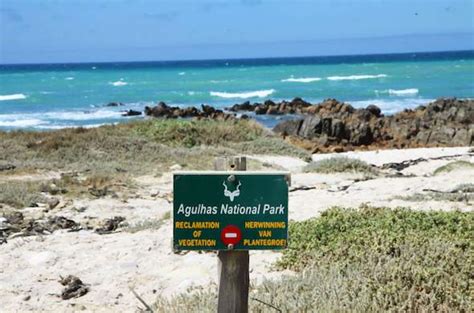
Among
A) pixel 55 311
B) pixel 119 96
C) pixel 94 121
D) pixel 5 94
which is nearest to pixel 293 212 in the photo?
pixel 55 311

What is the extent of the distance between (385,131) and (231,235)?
83.9 feet

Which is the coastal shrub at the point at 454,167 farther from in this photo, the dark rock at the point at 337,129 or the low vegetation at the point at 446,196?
the dark rock at the point at 337,129

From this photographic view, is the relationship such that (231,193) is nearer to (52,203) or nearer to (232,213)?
(232,213)

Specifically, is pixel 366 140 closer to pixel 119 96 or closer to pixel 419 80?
pixel 119 96

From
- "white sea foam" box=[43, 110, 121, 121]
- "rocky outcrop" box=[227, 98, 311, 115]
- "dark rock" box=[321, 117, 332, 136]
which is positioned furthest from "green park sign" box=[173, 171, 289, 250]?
"white sea foam" box=[43, 110, 121, 121]

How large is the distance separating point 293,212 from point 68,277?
12.1 ft

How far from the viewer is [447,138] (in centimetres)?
2728

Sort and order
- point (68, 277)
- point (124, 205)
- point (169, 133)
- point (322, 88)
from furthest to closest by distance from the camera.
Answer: point (322, 88) < point (169, 133) < point (124, 205) < point (68, 277)

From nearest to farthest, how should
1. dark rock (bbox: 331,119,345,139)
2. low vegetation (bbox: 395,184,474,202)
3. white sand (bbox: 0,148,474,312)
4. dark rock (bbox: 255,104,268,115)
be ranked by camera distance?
white sand (bbox: 0,148,474,312)
low vegetation (bbox: 395,184,474,202)
dark rock (bbox: 331,119,345,139)
dark rock (bbox: 255,104,268,115)

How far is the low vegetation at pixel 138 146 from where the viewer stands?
17019 mm

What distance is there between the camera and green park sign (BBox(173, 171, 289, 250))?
4.25 meters

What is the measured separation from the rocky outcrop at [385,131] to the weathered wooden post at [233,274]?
21016mm

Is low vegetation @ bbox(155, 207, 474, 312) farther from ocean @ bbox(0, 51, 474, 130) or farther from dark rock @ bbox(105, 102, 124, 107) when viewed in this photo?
dark rock @ bbox(105, 102, 124, 107)

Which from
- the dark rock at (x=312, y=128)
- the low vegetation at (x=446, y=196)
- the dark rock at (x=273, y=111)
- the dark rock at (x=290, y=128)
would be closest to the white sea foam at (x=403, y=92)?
the dark rock at (x=273, y=111)
